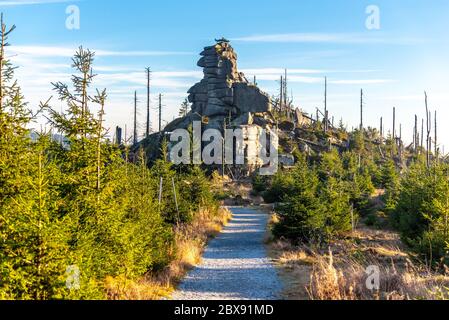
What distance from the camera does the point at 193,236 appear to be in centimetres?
1822

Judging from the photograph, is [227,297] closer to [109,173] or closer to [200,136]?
[109,173]

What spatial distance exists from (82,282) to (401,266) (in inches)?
431

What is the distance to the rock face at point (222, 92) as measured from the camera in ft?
215

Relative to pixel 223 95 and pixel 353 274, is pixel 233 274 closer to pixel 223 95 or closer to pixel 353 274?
pixel 353 274

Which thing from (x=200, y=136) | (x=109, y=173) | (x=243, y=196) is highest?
(x=200, y=136)

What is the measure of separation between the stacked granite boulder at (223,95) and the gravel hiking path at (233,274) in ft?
148

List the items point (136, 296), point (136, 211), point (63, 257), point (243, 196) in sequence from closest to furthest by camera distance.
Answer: point (63, 257)
point (136, 296)
point (136, 211)
point (243, 196)

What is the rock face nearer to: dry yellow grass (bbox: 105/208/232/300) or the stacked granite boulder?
the stacked granite boulder

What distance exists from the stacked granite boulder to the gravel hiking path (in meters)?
45.1

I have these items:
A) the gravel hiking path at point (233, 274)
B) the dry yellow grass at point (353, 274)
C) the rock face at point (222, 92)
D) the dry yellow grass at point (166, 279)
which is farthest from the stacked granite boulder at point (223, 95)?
the dry yellow grass at point (353, 274)

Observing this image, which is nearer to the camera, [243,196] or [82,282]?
[82,282]

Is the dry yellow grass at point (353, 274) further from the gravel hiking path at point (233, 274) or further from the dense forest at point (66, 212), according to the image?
the dense forest at point (66, 212)
